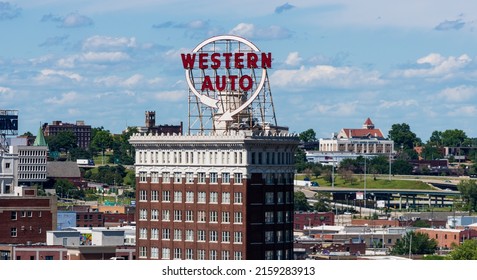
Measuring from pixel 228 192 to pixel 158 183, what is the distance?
31.3 ft

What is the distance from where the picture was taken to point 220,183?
531ft

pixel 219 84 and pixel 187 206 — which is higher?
pixel 219 84

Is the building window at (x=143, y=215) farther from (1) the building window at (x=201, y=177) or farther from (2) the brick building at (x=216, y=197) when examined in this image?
(1) the building window at (x=201, y=177)

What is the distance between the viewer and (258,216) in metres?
161

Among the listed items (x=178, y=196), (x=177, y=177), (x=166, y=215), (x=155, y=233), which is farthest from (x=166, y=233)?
(x=177, y=177)

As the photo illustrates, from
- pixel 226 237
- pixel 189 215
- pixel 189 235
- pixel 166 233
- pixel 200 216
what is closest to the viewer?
pixel 226 237

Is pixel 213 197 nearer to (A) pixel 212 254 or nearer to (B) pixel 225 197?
(B) pixel 225 197

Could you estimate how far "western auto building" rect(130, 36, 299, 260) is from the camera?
160250 millimetres

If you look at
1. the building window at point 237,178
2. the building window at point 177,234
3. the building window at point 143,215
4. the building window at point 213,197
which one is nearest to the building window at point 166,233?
the building window at point 177,234

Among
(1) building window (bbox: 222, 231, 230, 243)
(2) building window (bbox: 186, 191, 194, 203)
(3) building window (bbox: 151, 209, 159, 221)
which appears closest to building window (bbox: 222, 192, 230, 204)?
(1) building window (bbox: 222, 231, 230, 243)
